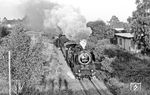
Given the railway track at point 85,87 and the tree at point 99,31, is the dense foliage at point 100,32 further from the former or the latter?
the railway track at point 85,87

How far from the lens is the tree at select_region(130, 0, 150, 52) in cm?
3094

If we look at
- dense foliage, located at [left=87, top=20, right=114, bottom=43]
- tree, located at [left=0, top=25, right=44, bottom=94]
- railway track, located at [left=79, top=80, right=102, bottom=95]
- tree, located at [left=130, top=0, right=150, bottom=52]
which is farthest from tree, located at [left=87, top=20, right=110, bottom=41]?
tree, located at [left=0, top=25, right=44, bottom=94]

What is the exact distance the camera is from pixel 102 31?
54.3 m

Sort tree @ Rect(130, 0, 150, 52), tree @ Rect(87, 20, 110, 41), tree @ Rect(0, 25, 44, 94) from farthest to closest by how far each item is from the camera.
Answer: tree @ Rect(87, 20, 110, 41) < tree @ Rect(130, 0, 150, 52) < tree @ Rect(0, 25, 44, 94)

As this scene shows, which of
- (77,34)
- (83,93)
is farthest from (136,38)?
(83,93)

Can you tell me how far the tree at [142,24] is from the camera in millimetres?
30938

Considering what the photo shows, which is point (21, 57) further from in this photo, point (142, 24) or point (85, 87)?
point (142, 24)

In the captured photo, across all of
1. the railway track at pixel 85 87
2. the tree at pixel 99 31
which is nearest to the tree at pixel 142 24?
the railway track at pixel 85 87

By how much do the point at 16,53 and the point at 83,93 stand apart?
5.61 m

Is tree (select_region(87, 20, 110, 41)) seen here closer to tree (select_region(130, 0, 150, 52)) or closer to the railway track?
tree (select_region(130, 0, 150, 52))

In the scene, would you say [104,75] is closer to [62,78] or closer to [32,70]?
[62,78]

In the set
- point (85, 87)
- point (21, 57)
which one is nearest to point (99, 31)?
point (85, 87)

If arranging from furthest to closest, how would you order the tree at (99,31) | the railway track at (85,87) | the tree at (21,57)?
the tree at (99,31) < the railway track at (85,87) < the tree at (21,57)

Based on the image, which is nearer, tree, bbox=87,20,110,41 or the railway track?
the railway track
